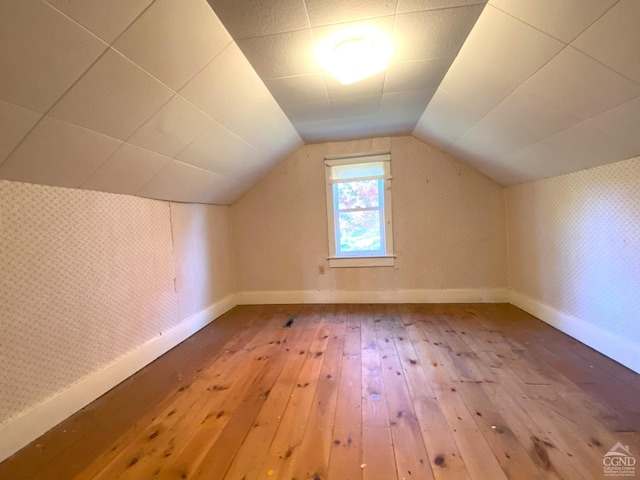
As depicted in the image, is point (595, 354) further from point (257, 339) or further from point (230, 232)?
point (230, 232)

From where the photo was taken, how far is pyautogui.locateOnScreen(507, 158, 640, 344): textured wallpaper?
6.75 feet

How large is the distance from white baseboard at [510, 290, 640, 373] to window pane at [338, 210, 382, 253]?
1.80 meters

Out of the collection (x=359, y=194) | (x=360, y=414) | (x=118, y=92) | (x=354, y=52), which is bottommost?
(x=360, y=414)

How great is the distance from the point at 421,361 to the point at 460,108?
2041 mm

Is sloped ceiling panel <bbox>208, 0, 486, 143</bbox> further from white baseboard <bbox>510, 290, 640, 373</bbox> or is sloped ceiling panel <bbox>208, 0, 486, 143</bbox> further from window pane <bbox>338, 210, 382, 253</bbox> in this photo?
white baseboard <bbox>510, 290, 640, 373</bbox>

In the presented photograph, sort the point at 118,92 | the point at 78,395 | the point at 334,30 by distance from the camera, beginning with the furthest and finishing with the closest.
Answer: the point at 78,395, the point at 334,30, the point at 118,92

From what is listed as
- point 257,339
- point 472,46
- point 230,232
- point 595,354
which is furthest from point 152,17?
point 595,354

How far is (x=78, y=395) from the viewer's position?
190 centimetres

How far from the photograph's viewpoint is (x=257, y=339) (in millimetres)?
2902

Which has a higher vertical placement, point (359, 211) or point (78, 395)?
point (359, 211)

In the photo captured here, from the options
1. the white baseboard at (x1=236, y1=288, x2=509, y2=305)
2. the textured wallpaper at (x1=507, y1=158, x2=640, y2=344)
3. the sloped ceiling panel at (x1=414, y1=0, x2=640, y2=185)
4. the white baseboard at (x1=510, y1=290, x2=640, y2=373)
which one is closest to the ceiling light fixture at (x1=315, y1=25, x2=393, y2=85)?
the sloped ceiling panel at (x1=414, y1=0, x2=640, y2=185)

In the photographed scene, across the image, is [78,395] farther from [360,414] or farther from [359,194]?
[359,194]

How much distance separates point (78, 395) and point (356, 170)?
3.41m

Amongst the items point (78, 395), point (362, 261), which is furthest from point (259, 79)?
point (362, 261)
